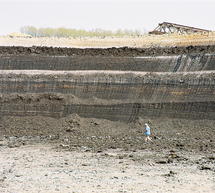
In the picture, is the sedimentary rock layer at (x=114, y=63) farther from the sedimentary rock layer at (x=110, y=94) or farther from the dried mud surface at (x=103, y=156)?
the dried mud surface at (x=103, y=156)

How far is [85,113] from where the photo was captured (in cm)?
2109

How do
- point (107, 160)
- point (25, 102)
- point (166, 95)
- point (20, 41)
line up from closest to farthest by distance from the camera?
point (107, 160)
point (166, 95)
point (25, 102)
point (20, 41)

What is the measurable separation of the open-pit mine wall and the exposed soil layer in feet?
0.41

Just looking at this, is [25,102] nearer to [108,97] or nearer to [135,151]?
[108,97]

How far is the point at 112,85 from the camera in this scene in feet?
72.3

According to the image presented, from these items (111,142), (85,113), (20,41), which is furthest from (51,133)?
(20,41)

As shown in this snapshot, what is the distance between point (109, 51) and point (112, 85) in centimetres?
556

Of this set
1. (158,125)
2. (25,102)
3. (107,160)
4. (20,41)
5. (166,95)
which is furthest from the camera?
(20,41)

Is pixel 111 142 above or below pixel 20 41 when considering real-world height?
below

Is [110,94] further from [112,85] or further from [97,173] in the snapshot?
[97,173]

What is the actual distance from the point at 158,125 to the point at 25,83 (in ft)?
26.4

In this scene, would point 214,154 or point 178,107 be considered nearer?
point 214,154

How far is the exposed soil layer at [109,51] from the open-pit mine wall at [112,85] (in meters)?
0.13

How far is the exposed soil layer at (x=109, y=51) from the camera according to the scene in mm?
25141
